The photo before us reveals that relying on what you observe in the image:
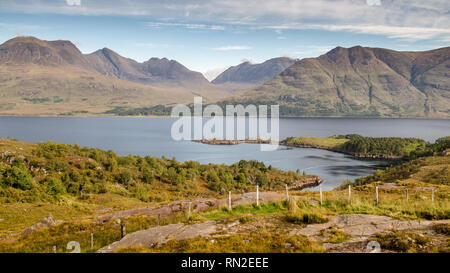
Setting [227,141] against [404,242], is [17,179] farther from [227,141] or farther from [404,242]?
[227,141]

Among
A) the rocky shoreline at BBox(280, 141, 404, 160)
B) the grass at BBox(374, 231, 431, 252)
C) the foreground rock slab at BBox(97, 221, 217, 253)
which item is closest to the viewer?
the grass at BBox(374, 231, 431, 252)

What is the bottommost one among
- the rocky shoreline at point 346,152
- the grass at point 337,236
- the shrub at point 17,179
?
the rocky shoreline at point 346,152

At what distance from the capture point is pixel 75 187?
147 ft

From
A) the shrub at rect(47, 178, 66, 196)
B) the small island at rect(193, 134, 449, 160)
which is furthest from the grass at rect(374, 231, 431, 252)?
the small island at rect(193, 134, 449, 160)

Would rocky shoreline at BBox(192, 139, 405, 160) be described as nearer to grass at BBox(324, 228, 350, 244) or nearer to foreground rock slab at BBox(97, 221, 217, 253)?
grass at BBox(324, 228, 350, 244)

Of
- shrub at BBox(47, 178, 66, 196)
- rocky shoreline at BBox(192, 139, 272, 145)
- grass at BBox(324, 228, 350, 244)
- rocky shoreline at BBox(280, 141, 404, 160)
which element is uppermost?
grass at BBox(324, 228, 350, 244)

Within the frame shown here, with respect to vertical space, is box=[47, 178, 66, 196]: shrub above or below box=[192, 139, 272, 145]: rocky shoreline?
above

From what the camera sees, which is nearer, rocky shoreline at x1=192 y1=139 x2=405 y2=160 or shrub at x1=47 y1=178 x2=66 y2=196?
shrub at x1=47 y1=178 x2=66 y2=196

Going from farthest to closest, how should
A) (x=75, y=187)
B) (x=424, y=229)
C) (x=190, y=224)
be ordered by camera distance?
(x=75, y=187)
(x=190, y=224)
(x=424, y=229)

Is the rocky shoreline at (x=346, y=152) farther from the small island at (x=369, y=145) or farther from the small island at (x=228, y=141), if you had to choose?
the small island at (x=228, y=141)

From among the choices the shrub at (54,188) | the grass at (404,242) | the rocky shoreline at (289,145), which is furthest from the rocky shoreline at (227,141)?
the grass at (404,242)
